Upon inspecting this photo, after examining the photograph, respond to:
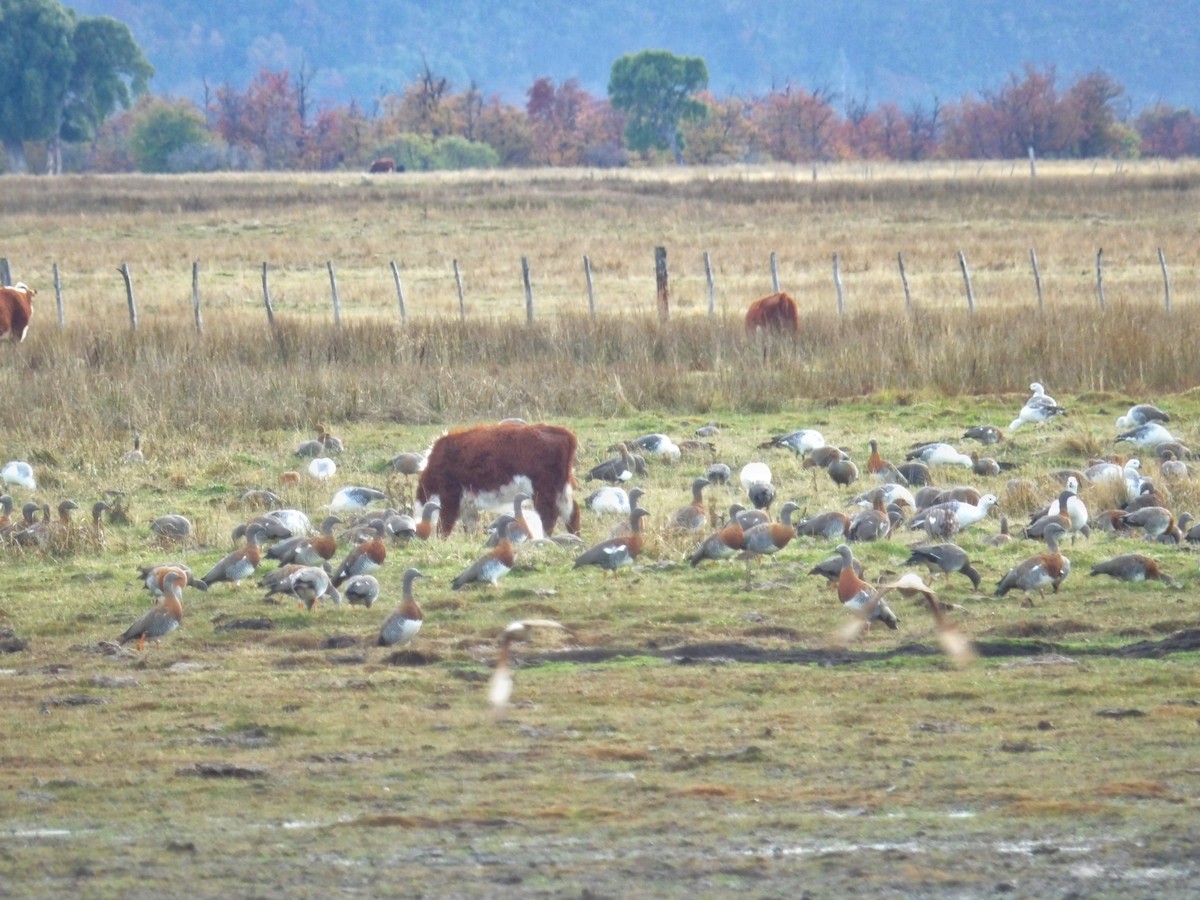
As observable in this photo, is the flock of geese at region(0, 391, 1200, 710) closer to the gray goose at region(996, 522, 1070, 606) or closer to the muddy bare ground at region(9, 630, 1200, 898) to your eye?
the gray goose at region(996, 522, 1070, 606)

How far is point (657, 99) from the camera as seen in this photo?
114375mm

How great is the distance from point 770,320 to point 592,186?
135 feet

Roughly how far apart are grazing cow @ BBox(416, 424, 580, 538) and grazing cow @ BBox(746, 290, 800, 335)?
1005cm

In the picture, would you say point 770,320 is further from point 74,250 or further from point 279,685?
point 74,250

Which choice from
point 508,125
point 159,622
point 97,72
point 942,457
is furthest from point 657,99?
point 159,622

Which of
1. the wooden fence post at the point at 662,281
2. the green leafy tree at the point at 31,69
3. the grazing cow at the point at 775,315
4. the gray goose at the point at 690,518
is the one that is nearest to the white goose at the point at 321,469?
the gray goose at the point at 690,518

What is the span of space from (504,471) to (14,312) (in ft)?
46.7

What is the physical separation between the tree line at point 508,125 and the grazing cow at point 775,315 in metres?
72.1

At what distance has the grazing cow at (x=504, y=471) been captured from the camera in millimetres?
13352

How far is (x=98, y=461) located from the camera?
16469 mm

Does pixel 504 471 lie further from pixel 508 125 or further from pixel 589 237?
pixel 508 125

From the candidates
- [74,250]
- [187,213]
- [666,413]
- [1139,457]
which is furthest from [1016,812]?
[187,213]

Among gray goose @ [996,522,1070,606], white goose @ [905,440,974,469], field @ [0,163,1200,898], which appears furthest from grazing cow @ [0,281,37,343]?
gray goose @ [996,522,1070,606]

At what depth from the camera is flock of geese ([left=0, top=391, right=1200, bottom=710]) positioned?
10047mm
